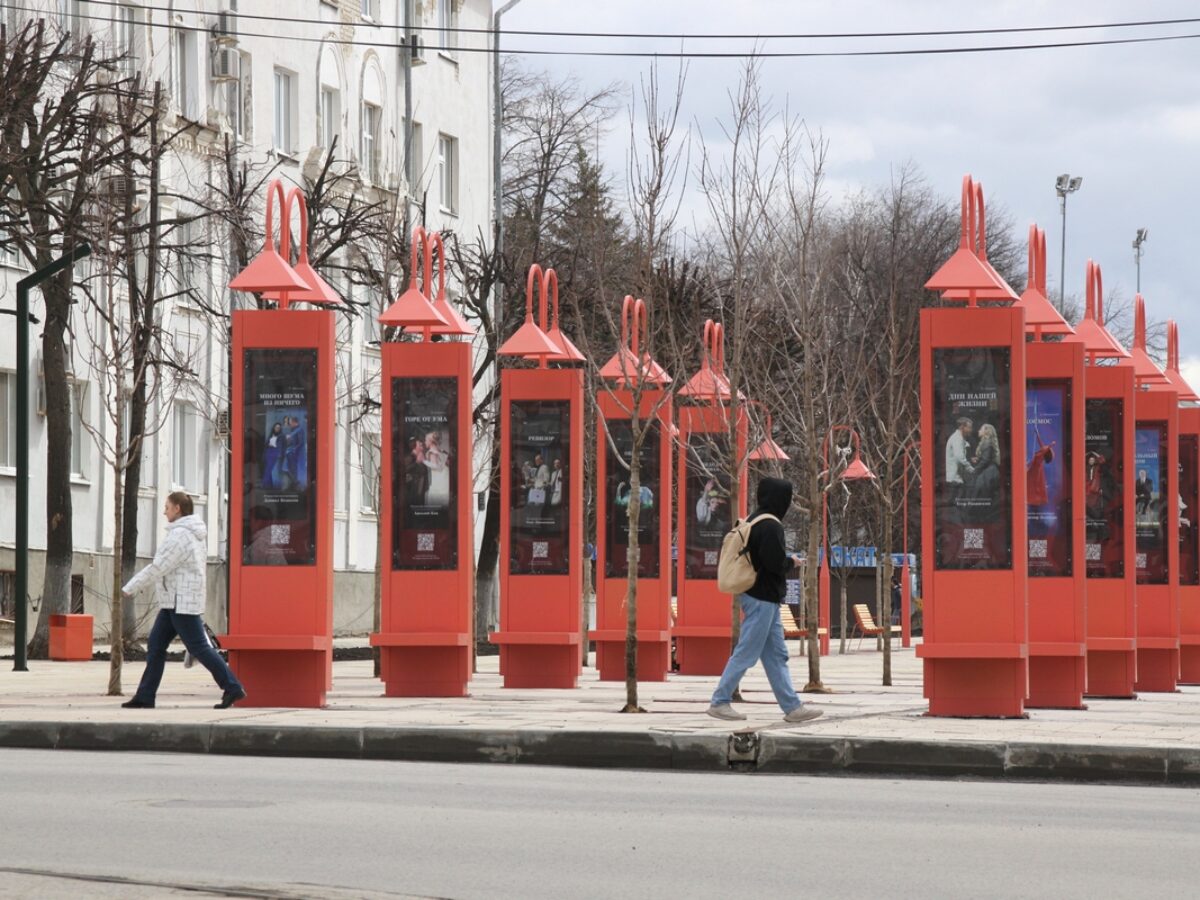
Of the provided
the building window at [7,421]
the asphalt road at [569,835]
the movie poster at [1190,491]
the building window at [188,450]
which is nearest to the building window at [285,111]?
the building window at [188,450]

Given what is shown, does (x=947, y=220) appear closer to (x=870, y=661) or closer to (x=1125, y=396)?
(x=870, y=661)

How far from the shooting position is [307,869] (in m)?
9.12

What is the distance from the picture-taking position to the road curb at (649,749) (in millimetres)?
14734

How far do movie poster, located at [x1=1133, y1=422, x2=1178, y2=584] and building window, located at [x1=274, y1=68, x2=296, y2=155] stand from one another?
2559cm

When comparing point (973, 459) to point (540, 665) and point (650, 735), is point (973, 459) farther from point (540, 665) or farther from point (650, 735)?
point (540, 665)

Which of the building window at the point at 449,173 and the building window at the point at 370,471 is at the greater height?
the building window at the point at 449,173

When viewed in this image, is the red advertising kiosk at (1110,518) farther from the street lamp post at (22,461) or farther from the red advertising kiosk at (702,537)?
the street lamp post at (22,461)

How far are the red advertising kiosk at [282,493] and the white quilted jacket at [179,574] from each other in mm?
292

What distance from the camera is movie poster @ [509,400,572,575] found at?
23172mm

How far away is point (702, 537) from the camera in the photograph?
92.4ft

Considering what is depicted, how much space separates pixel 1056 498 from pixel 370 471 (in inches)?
982

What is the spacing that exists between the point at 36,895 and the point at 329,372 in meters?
11.3

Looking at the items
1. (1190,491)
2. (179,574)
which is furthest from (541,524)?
(1190,491)

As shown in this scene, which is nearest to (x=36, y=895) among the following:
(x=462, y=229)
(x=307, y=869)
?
(x=307, y=869)
